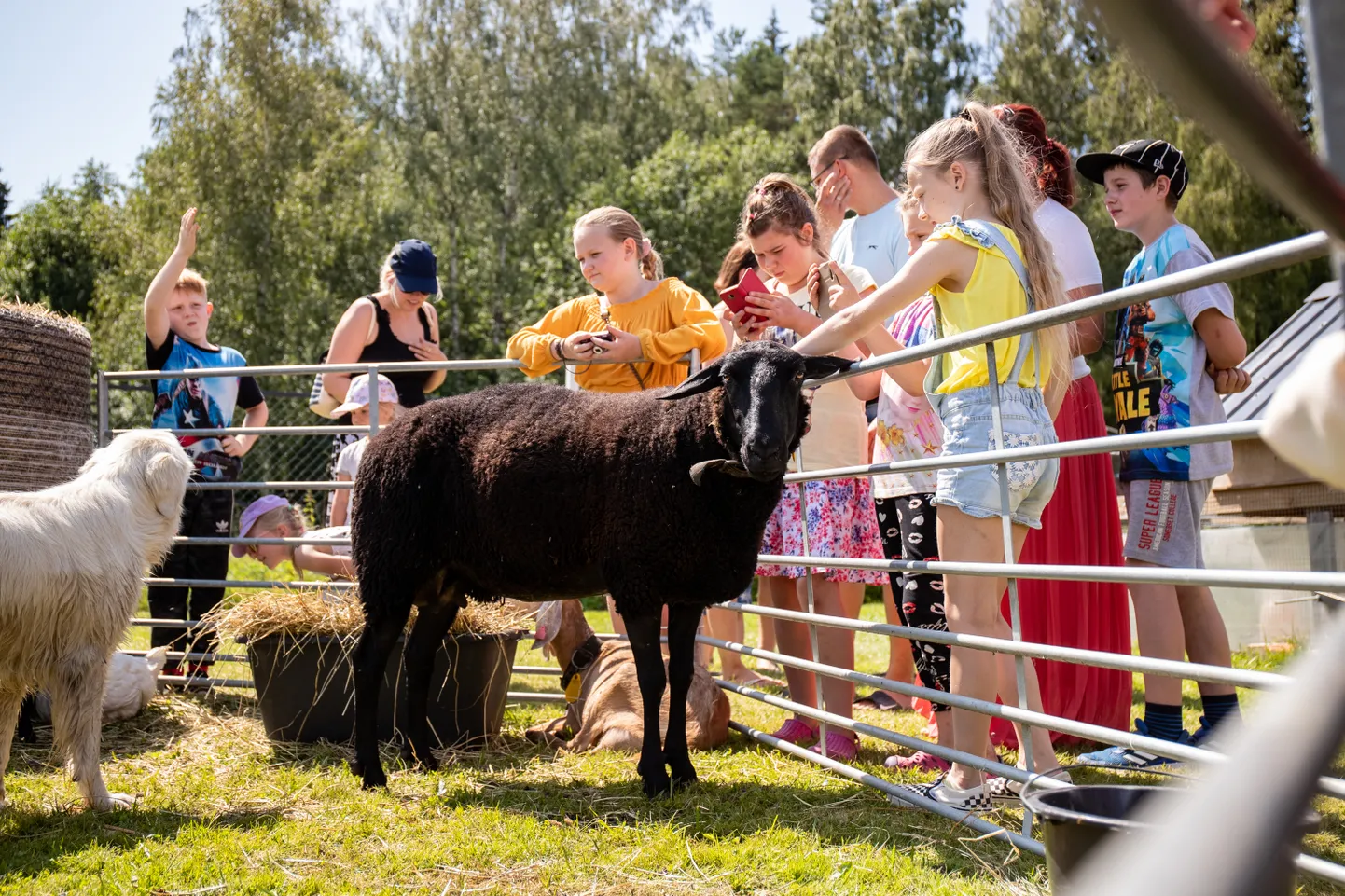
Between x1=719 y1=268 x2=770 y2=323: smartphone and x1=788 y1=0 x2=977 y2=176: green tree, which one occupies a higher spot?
x1=788 y1=0 x2=977 y2=176: green tree

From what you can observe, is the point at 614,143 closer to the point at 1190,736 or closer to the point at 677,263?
the point at 677,263

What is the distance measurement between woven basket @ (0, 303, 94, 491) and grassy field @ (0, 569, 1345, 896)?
4.61 ft

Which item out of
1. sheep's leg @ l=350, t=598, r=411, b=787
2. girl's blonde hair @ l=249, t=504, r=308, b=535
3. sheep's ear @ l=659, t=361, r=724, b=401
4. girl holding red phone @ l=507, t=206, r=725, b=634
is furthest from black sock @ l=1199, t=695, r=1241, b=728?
girl's blonde hair @ l=249, t=504, r=308, b=535

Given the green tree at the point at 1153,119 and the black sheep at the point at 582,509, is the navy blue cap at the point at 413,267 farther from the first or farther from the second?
the green tree at the point at 1153,119

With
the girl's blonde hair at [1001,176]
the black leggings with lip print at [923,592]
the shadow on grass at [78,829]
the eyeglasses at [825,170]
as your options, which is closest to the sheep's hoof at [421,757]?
the shadow on grass at [78,829]

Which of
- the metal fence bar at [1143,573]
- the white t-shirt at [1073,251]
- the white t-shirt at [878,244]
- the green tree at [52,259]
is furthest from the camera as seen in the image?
the green tree at [52,259]

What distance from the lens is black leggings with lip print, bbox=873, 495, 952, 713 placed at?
13.1 ft

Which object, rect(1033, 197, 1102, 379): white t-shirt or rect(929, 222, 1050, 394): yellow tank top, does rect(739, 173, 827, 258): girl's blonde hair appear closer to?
rect(1033, 197, 1102, 379): white t-shirt

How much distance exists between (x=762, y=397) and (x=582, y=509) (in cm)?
98

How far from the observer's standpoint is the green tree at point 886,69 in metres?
29.7

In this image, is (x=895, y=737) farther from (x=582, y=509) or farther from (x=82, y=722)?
(x=82, y=722)

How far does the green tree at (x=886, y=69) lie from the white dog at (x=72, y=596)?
1078 inches

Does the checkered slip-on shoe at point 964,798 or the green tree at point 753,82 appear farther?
the green tree at point 753,82

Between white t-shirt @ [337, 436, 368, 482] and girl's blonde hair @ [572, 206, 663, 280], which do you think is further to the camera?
white t-shirt @ [337, 436, 368, 482]
